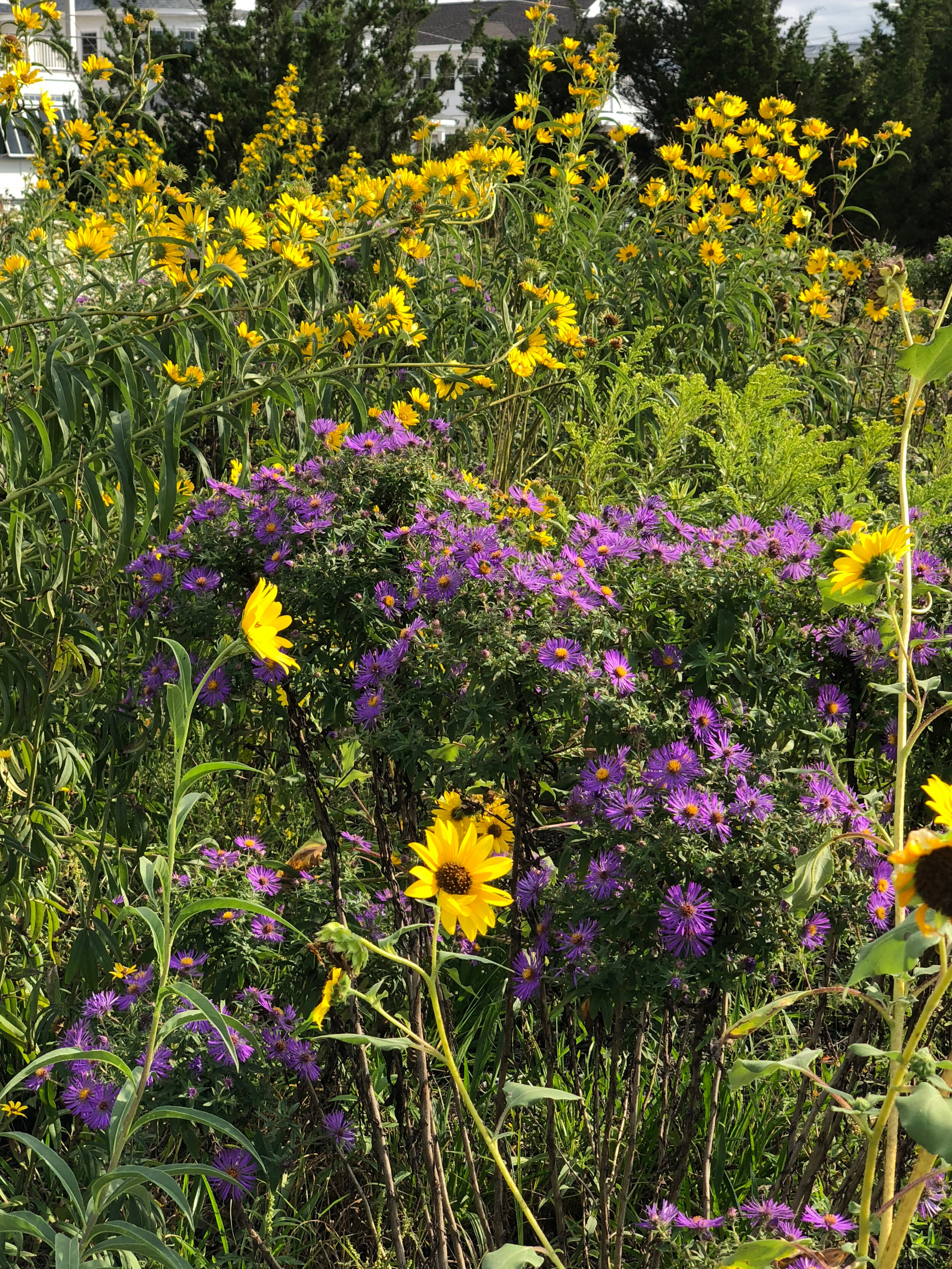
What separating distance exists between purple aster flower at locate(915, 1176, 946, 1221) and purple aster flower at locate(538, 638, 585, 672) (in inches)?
27.9

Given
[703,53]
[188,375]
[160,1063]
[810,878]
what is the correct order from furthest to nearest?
[703,53]
[188,375]
[160,1063]
[810,878]

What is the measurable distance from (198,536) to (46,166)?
7.36 feet

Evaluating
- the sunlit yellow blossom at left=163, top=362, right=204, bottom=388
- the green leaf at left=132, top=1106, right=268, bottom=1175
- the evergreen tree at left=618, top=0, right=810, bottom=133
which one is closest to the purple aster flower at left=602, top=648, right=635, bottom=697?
the green leaf at left=132, top=1106, right=268, bottom=1175

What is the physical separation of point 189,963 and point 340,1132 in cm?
33

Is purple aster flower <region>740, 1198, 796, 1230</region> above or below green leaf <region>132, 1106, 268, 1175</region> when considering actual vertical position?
below

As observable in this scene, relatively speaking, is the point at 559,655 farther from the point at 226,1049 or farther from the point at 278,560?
the point at 226,1049

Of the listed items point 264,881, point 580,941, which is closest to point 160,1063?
point 264,881

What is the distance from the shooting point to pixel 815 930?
1385 millimetres

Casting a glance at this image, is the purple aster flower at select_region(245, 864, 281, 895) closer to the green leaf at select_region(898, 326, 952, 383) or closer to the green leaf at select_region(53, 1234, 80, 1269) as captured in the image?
the green leaf at select_region(53, 1234, 80, 1269)

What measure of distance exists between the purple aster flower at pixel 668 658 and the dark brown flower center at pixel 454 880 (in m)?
0.61

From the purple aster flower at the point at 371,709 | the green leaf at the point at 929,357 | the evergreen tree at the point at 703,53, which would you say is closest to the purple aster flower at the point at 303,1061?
the purple aster flower at the point at 371,709

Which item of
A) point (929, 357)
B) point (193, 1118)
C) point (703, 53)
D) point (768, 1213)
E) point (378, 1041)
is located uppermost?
point (703, 53)

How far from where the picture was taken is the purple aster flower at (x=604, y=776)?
1.35 meters

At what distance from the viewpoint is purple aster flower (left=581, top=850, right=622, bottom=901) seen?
4.35ft
